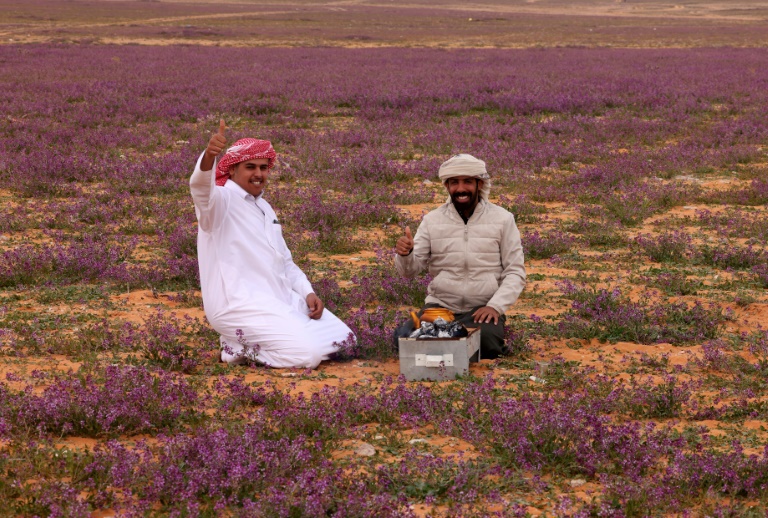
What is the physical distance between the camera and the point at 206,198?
20.2 ft

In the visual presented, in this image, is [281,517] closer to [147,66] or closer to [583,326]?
[583,326]

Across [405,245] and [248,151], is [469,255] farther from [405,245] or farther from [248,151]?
[248,151]

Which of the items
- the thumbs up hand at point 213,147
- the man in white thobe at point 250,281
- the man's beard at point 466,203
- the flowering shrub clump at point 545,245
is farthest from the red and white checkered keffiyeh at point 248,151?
the flowering shrub clump at point 545,245

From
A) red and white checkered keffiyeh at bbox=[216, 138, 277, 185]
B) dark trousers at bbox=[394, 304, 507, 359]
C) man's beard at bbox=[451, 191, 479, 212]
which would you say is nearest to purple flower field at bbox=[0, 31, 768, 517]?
dark trousers at bbox=[394, 304, 507, 359]

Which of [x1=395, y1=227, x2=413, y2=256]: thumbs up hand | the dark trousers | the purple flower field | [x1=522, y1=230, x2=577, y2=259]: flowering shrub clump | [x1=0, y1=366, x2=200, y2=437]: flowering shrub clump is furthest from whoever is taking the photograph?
[x1=522, y1=230, x2=577, y2=259]: flowering shrub clump

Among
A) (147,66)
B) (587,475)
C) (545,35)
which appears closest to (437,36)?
(545,35)

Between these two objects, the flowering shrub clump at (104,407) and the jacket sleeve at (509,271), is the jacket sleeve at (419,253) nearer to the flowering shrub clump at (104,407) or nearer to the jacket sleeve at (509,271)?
the jacket sleeve at (509,271)

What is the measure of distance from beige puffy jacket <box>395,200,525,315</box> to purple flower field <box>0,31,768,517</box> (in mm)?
466

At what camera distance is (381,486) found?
430 centimetres

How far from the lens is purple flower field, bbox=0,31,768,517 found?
14.4 ft

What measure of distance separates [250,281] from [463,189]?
1638 millimetres

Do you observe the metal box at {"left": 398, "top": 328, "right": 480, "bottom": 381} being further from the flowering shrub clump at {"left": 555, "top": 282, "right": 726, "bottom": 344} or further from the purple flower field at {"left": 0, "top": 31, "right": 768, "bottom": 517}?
the flowering shrub clump at {"left": 555, "top": 282, "right": 726, "bottom": 344}

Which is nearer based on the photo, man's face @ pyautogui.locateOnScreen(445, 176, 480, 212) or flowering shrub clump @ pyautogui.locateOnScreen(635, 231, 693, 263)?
man's face @ pyautogui.locateOnScreen(445, 176, 480, 212)

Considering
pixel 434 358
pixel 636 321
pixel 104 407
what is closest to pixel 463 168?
pixel 434 358
